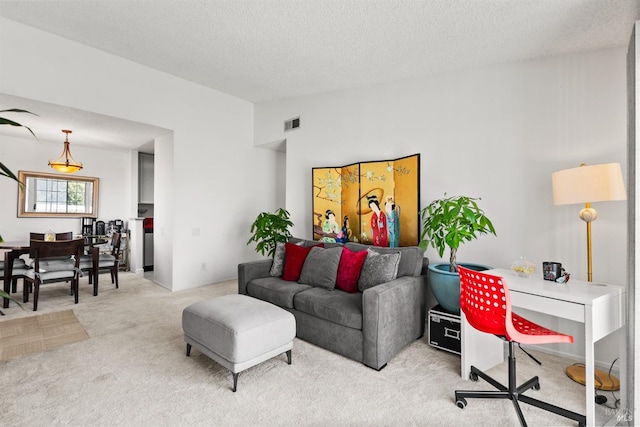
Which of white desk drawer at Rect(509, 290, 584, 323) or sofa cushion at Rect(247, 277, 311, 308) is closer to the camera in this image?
white desk drawer at Rect(509, 290, 584, 323)

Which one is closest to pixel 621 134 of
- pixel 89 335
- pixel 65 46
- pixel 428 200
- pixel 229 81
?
pixel 428 200

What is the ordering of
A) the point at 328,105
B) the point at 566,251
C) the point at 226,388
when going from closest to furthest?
1. the point at 226,388
2. the point at 566,251
3. the point at 328,105

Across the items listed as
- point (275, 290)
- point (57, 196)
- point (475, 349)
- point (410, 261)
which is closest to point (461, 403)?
point (475, 349)

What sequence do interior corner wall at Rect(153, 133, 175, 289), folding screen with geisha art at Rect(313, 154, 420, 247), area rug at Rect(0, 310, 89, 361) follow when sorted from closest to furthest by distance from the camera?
1. area rug at Rect(0, 310, 89, 361)
2. folding screen with geisha art at Rect(313, 154, 420, 247)
3. interior corner wall at Rect(153, 133, 175, 289)

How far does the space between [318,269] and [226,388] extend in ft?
4.54

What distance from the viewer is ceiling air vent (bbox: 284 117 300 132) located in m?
5.00

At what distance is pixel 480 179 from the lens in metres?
3.25

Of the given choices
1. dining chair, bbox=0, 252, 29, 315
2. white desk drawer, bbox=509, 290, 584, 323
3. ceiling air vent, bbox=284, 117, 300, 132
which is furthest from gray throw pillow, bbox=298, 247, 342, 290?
dining chair, bbox=0, 252, 29, 315

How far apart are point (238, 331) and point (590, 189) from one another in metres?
2.65

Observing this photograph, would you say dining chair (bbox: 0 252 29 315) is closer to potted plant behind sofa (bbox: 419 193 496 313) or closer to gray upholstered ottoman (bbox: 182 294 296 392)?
gray upholstered ottoman (bbox: 182 294 296 392)

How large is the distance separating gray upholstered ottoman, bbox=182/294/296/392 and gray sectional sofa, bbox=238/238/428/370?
15.7 inches

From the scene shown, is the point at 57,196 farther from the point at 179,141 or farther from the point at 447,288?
the point at 447,288

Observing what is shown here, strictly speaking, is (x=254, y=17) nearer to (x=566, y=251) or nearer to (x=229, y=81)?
(x=229, y=81)

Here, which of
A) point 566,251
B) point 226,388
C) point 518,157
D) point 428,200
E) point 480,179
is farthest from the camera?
point 428,200
